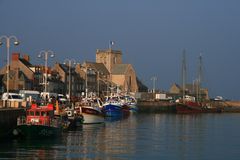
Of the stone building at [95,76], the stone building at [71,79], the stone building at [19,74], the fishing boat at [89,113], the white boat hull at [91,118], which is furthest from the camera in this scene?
the stone building at [95,76]

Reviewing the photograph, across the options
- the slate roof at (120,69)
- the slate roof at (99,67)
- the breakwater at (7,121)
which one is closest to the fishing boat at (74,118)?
the breakwater at (7,121)

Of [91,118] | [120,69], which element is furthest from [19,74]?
[120,69]

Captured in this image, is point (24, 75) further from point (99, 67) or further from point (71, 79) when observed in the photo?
point (99, 67)

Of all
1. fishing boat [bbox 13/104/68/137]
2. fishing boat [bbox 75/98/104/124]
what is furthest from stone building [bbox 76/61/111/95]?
fishing boat [bbox 13/104/68/137]

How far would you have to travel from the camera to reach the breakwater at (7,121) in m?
50.2

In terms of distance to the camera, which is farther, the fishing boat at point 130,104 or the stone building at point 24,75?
the fishing boat at point 130,104

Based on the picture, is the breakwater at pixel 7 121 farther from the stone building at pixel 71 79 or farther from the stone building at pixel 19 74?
the stone building at pixel 71 79

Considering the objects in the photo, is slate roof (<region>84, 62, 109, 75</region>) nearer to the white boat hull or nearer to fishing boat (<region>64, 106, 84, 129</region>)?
the white boat hull

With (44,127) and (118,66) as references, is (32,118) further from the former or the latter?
(118,66)

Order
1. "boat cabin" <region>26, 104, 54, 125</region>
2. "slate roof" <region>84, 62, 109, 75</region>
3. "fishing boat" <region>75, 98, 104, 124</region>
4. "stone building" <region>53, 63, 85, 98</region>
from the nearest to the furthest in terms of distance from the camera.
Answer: "boat cabin" <region>26, 104, 54, 125</region> < "fishing boat" <region>75, 98, 104, 124</region> < "stone building" <region>53, 63, 85, 98</region> < "slate roof" <region>84, 62, 109, 75</region>

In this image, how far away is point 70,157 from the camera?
41.5 metres

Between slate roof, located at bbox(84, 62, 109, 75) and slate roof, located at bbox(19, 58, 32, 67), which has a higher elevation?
slate roof, located at bbox(84, 62, 109, 75)

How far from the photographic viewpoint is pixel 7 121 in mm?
51375

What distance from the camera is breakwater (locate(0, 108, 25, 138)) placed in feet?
165
